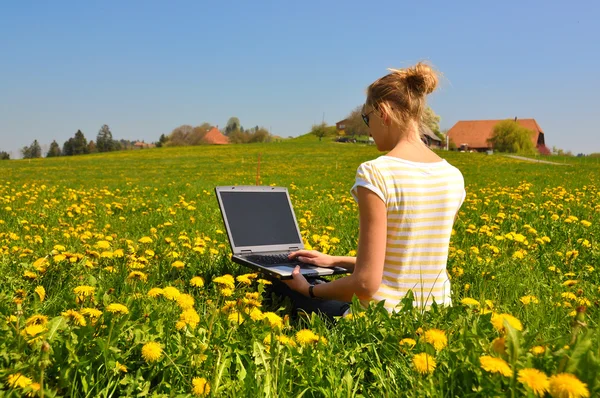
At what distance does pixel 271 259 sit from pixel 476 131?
314ft

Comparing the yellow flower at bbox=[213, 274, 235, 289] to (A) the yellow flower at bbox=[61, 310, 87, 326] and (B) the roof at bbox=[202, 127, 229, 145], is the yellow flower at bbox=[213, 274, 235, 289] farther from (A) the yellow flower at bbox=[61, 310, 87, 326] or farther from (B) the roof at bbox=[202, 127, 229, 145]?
(B) the roof at bbox=[202, 127, 229, 145]

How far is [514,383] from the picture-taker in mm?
1479

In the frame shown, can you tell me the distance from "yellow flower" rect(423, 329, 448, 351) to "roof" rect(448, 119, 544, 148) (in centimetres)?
9329

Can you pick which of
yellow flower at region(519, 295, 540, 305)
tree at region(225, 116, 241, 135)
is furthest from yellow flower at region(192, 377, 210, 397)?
tree at region(225, 116, 241, 135)

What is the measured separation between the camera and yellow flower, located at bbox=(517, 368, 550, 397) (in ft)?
4.42

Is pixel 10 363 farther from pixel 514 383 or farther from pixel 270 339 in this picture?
pixel 514 383

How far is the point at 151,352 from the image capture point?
1.84 meters

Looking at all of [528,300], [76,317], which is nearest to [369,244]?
[528,300]

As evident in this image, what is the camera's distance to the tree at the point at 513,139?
7231 centimetres

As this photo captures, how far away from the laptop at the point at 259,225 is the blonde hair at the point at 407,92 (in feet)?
4.37

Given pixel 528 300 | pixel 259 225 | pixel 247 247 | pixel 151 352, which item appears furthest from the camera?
pixel 259 225

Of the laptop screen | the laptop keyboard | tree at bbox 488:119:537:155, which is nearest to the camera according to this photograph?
the laptop keyboard

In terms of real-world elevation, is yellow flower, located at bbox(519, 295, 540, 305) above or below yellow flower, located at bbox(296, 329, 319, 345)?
below

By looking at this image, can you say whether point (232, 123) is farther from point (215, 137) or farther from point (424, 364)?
point (424, 364)
